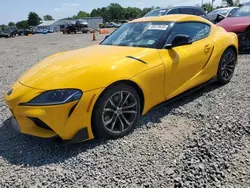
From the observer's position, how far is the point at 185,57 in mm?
3699

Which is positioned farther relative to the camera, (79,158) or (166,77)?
(166,77)

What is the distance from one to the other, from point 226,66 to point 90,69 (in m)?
2.90

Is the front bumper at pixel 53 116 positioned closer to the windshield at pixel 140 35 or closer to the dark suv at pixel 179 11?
the windshield at pixel 140 35

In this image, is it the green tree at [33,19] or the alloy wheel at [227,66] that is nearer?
the alloy wheel at [227,66]

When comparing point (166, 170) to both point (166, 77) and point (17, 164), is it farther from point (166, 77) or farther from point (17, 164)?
point (17, 164)

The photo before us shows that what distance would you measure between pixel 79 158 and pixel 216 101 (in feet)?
7.88

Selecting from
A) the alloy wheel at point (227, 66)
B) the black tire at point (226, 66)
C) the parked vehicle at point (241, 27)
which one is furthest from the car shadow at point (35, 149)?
the parked vehicle at point (241, 27)

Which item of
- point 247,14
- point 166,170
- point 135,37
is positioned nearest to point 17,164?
point 166,170

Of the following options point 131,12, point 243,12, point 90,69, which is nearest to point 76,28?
point 243,12

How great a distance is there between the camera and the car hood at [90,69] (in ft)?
9.27

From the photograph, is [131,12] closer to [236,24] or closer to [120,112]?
[236,24]

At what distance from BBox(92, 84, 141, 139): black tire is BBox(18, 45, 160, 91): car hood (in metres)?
0.15

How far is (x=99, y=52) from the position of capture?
3.63 metres

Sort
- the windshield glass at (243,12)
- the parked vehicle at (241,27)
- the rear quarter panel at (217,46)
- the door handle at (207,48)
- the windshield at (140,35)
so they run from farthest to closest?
the windshield glass at (243,12) < the parked vehicle at (241,27) < the rear quarter panel at (217,46) < the door handle at (207,48) < the windshield at (140,35)
